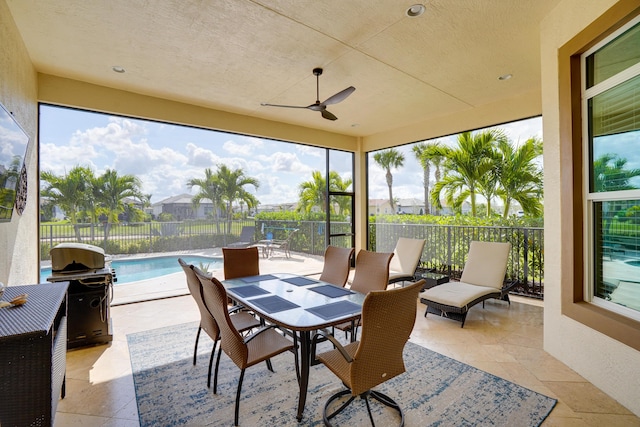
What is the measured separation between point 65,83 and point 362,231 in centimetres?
593

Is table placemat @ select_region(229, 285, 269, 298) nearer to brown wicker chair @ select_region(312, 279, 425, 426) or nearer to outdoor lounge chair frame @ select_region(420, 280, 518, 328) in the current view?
brown wicker chair @ select_region(312, 279, 425, 426)

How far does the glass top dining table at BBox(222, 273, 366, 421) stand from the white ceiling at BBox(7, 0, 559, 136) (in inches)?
98.3

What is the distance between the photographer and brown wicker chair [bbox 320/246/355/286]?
3394 mm

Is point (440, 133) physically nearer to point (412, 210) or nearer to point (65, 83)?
point (412, 210)

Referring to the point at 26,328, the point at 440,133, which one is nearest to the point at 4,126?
the point at 26,328

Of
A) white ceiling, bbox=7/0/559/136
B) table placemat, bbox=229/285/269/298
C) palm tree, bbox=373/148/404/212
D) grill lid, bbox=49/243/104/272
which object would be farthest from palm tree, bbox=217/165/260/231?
table placemat, bbox=229/285/269/298

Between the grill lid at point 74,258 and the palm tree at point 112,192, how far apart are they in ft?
7.42

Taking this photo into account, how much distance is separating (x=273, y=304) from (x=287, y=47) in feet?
8.64

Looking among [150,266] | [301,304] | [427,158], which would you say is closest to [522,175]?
[427,158]

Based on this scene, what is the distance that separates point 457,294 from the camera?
4.02 metres

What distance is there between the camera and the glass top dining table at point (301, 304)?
6.79ft

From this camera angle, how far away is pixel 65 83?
3951 mm

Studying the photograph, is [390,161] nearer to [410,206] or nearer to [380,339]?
[410,206]

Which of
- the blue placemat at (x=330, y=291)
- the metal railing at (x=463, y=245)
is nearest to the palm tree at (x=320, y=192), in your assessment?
the metal railing at (x=463, y=245)
